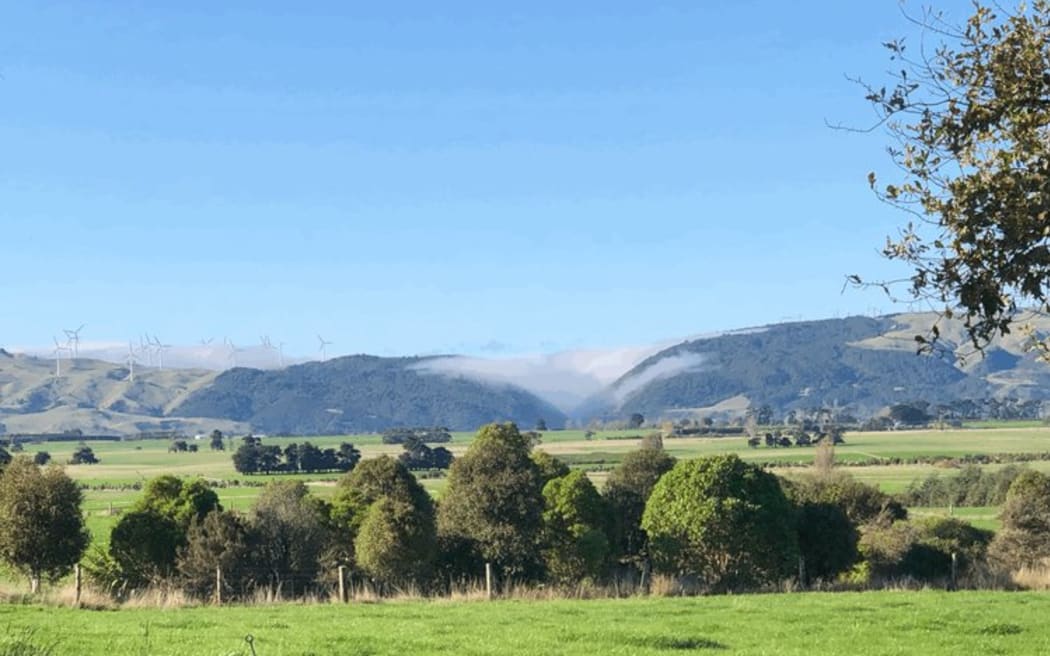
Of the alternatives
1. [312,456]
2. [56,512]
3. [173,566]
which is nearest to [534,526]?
[173,566]

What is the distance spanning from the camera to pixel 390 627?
27.6 metres

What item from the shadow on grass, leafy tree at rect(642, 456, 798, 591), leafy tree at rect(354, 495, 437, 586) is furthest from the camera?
leafy tree at rect(642, 456, 798, 591)

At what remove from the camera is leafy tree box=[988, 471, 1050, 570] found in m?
61.9

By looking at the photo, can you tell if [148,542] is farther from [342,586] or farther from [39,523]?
[342,586]

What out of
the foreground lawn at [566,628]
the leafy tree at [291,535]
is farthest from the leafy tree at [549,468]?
the foreground lawn at [566,628]

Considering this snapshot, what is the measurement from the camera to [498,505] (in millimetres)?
50562

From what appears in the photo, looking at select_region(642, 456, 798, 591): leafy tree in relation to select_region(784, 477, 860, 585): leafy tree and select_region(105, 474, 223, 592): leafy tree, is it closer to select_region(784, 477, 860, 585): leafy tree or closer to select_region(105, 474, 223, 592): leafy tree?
select_region(784, 477, 860, 585): leafy tree

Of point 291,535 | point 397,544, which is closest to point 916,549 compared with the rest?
point 397,544

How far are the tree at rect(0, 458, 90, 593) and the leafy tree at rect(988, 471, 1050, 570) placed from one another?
144ft

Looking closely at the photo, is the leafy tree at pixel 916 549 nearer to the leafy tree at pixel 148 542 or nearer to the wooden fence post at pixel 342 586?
the wooden fence post at pixel 342 586

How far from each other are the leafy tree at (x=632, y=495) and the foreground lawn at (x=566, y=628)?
71.0 ft

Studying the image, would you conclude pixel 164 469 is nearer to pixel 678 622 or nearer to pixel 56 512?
pixel 56 512

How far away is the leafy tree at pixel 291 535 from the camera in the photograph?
51244mm

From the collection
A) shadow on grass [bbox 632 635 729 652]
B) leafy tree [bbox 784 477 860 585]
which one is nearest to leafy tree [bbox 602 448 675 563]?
leafy tree [bbox 784 477 860 585]
